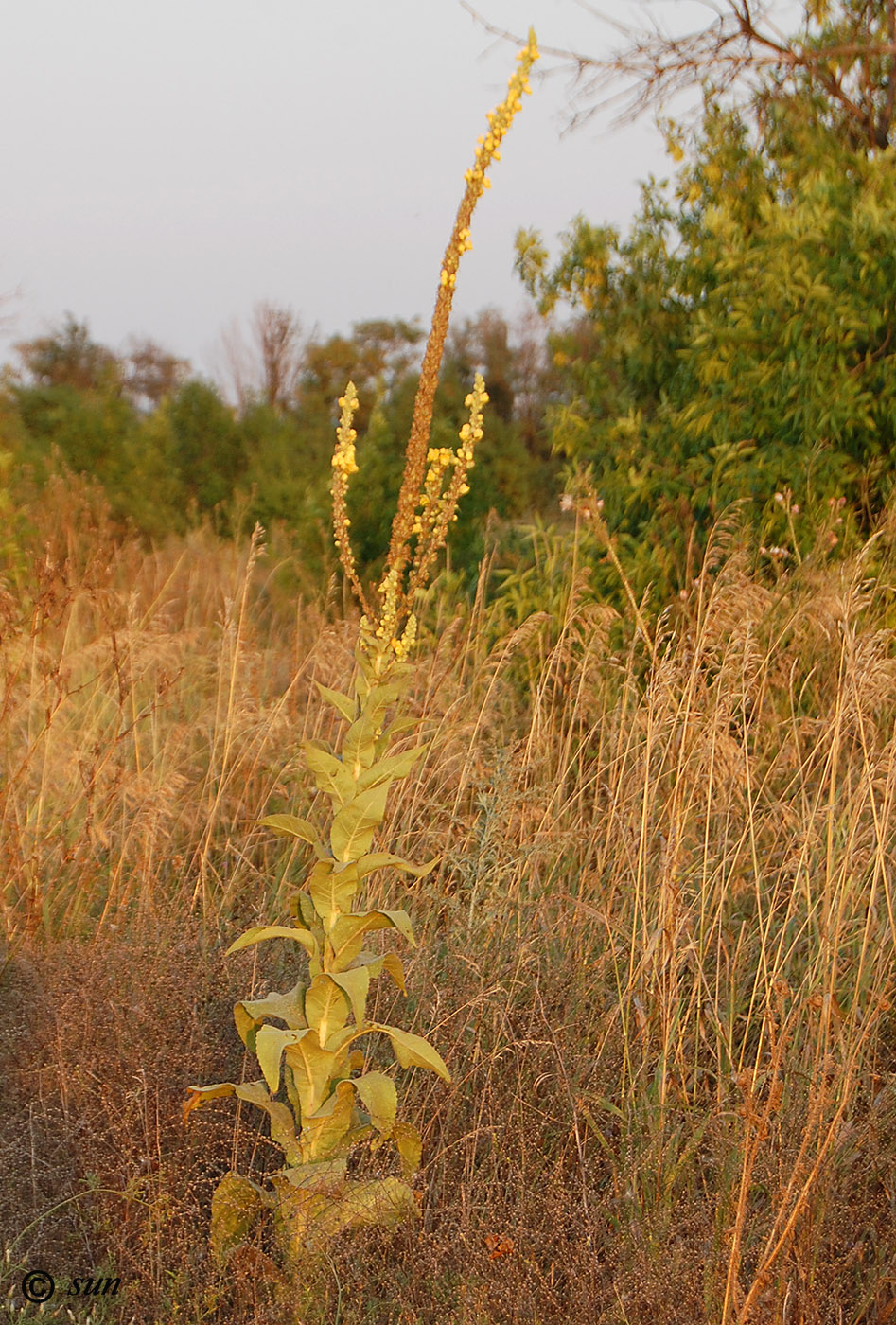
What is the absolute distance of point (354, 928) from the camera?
2096mm

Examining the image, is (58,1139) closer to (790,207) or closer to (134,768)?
(134,768)

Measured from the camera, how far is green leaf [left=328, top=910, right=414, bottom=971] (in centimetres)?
205

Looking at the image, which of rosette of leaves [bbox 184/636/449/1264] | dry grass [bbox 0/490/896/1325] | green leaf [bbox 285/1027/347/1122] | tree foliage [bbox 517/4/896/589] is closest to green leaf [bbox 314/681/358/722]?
rosette of leaves [bbox 184/636/449/1264]

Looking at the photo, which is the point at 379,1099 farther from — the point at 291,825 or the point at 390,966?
the point at 291,825

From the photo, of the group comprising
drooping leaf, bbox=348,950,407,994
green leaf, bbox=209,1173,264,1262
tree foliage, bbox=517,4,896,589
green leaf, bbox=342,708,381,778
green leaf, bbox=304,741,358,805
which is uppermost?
tree foliage, bbox=517,4,896,589

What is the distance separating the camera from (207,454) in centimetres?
1266

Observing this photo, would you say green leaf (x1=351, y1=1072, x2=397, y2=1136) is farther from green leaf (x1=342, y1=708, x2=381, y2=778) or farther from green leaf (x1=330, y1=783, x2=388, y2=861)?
green leaf (x1=342, y1=708, x2=381, y2=778)

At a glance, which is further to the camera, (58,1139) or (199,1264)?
(58,1139)

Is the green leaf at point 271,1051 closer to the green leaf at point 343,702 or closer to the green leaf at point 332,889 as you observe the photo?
the green leaf at point 332,889

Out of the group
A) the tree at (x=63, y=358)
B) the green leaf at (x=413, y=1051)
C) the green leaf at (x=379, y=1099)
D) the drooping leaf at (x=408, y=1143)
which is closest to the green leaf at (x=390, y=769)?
the green leaf at (x=413, y=1051)

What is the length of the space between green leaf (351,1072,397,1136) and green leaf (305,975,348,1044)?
0.11 metres

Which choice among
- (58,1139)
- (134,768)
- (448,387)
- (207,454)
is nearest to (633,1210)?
(58,1139)

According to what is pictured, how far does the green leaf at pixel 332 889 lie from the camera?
6.78ft

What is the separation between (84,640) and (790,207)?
4081mm
